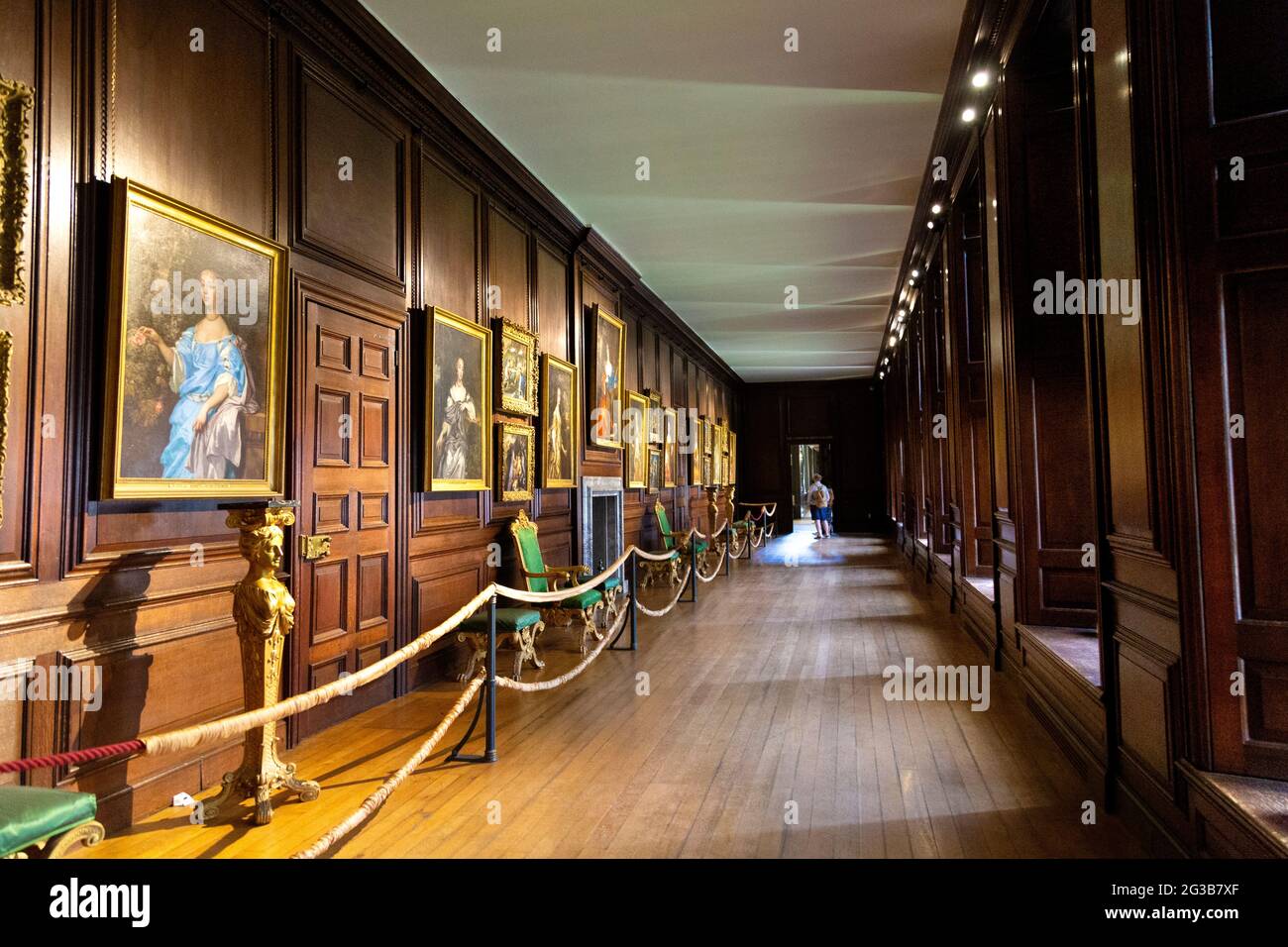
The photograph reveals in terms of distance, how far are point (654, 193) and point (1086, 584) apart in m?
5.54

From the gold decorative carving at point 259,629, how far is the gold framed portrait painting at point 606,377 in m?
6.34

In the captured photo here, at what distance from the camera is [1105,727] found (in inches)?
141

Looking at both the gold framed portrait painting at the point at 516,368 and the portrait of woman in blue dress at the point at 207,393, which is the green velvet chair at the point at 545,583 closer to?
the gold framed portrait painting at the point at 516,368

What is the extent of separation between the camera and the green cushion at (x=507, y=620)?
229 inches

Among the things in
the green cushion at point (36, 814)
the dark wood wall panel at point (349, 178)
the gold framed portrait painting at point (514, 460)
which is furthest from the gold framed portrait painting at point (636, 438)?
the green cushion at point (36, 814)

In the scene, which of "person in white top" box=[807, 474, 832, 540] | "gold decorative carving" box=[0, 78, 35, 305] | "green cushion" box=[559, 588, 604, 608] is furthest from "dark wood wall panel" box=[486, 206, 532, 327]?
"person in white top" box=[807, 474, 832, 540]

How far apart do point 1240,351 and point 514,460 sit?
5.62 metres

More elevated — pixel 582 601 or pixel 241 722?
pixel 241 722

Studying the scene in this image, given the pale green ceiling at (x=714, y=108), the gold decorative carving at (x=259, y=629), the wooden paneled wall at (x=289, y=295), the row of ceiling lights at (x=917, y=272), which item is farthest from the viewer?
the row of ceiling lights at (x=917, y=272)

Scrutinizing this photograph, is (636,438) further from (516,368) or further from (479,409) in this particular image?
(479,409)

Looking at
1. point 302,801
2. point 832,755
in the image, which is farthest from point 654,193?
point 302,801

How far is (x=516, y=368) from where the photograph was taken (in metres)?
7.37

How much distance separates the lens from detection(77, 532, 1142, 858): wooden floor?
3.19 m

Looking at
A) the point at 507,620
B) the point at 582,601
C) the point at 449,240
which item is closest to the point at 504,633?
the point at 507,620
